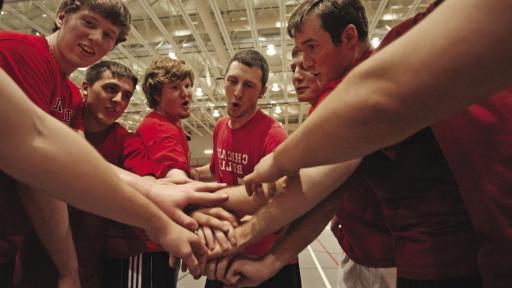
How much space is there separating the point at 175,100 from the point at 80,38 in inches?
28.4

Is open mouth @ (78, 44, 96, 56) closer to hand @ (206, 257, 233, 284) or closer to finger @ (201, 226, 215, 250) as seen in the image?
finger @ (201, 226, 215, 250)

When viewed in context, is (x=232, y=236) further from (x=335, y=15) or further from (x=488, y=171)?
(x=335, y=15)

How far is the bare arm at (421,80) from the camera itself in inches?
23.4

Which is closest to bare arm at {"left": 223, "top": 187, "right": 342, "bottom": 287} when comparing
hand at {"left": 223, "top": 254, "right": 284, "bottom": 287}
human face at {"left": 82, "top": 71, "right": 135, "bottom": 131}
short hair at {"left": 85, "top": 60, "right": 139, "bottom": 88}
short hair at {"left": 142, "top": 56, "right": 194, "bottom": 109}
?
hand at {"left": 223, "top": 254, "right": 284, "bottom": 287}

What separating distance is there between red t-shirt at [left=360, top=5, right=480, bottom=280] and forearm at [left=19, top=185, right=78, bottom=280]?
4.04 ft

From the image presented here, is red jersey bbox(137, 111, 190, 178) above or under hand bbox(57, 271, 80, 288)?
above

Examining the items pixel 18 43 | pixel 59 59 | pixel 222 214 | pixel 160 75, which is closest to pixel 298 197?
pixel 222 214

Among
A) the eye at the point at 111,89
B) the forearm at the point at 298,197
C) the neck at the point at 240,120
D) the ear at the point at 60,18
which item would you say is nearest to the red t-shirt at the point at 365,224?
the forearm at the point at 298,197

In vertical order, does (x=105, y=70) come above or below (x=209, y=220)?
above

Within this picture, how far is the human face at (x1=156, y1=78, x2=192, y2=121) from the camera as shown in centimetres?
235

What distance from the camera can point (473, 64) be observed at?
2.00ft

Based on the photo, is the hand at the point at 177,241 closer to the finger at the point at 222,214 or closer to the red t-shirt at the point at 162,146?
the finger at the point at 222,214

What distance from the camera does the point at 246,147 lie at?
2.28 m

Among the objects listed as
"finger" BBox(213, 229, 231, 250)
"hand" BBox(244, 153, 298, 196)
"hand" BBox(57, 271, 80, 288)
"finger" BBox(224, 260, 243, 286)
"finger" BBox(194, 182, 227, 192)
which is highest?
"hand" BBox(244, 153, 298, 196)
